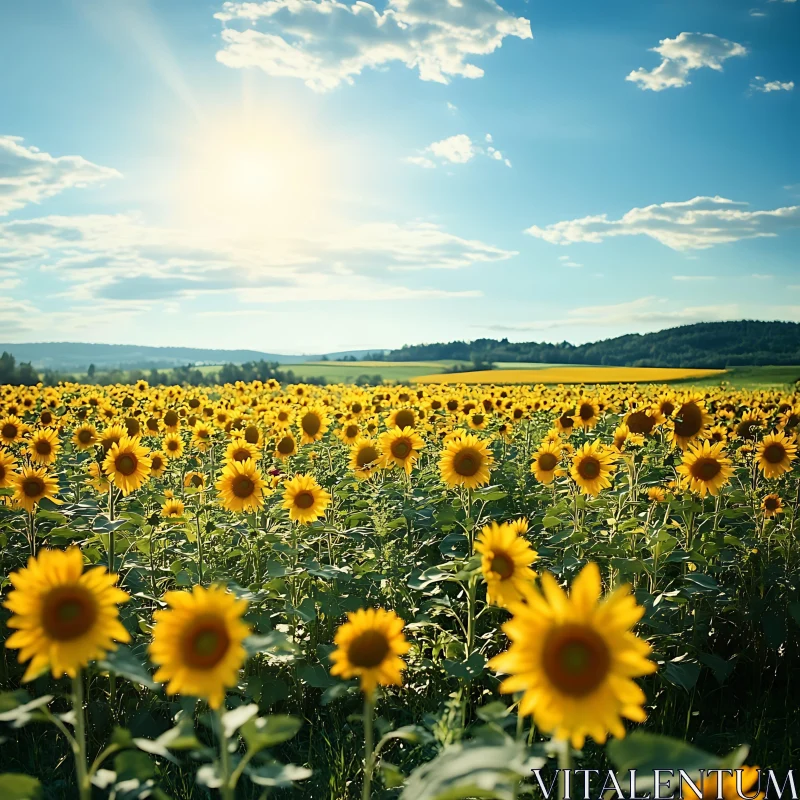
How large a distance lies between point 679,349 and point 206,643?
3124 inches

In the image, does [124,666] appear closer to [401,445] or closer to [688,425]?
[401,445]

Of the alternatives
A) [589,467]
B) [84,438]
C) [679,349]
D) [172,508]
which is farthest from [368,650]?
[679,349]

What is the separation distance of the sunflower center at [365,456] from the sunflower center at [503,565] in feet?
Answer: 13.8

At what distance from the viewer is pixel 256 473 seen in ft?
19.0

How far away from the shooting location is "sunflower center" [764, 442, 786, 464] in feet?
23.7

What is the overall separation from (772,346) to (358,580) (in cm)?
7612

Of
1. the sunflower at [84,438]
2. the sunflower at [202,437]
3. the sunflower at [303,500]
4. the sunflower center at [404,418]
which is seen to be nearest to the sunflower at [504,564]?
the sunflower at [303,500]

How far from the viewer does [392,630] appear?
271 centimetres

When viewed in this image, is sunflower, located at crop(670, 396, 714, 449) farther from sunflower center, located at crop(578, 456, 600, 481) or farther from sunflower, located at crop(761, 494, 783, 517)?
sunflower, located at crop(761, 494, 783, 517)

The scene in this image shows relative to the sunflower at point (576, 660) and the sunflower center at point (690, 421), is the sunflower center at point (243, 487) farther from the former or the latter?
the sunflower at point (576, 660)

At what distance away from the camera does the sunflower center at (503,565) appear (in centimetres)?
A: 318

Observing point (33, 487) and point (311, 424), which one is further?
point (311, 424)

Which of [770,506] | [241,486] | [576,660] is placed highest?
[576,660]

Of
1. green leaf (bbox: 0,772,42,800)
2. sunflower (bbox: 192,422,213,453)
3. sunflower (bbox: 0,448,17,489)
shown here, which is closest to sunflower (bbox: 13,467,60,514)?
sunflower (bbox: 0,448,17,489)
